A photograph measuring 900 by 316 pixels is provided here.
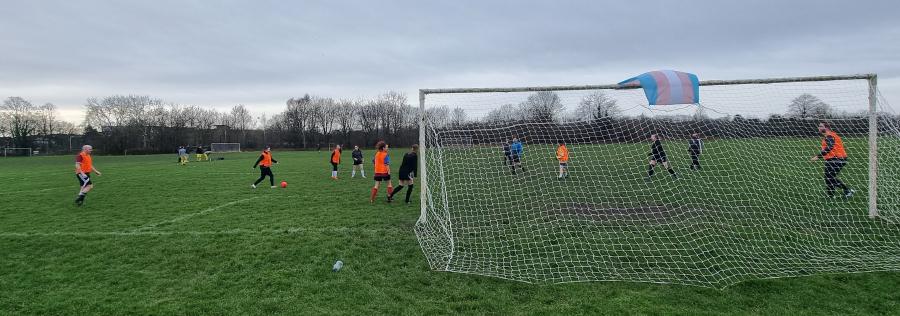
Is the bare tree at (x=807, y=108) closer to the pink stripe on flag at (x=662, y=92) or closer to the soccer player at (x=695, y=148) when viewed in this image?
the soccer player at (x=695, y=148)

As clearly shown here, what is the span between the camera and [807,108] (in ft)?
23.9

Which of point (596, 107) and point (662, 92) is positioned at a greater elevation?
point (662, 92)

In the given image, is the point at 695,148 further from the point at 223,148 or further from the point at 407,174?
the point at 223,148

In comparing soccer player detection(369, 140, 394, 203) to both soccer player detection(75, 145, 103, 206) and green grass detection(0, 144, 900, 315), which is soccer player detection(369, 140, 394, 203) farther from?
soccer player detection(75, 145, 103, 206)

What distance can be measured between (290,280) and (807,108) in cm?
802

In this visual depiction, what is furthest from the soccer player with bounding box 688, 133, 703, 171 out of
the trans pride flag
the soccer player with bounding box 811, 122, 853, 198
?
the trans pride flag

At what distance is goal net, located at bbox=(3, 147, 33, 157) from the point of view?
55331 millimetres

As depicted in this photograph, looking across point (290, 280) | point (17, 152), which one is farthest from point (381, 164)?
point (17, 152)

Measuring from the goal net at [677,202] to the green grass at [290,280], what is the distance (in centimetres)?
38

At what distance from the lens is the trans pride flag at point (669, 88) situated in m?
6.14

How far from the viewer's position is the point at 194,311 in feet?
14.3

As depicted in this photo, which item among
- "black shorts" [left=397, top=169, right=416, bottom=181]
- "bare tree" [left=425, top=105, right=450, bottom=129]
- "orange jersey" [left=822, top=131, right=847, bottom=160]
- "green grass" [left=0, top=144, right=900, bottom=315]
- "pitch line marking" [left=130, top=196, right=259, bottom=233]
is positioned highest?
"bare tree" [left=425, top=105, right=450, bottom=129]

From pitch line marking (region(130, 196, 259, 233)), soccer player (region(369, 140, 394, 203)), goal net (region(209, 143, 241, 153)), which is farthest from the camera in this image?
goal net (region(209, 143, 241, 153))

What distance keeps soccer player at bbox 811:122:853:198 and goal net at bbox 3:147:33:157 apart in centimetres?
7604
